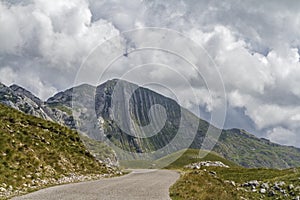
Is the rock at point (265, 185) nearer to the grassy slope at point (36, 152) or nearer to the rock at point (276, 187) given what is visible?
the rock at point (276, 187)

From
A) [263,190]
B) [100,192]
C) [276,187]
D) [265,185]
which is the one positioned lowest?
[263,190]

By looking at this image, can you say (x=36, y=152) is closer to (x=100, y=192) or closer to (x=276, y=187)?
(x=100, y=192)

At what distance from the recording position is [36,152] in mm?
41312

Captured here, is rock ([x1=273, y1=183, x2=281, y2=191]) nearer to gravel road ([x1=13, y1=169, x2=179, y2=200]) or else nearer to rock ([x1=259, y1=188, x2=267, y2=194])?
rock ([x1=259, y1=188, x2=267, y2=194])

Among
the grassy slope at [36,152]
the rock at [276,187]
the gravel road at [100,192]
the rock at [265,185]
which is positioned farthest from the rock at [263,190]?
the grassy slope at [36,152]

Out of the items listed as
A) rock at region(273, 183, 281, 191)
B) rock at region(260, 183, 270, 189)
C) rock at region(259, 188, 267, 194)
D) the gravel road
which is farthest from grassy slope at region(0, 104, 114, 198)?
rock at region(273, 183, 281, 191)

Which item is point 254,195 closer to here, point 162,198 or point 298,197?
point 298,197

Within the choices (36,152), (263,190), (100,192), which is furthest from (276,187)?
(36,152)

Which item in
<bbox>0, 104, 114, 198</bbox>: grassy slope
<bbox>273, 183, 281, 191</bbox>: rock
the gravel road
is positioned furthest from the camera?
<bbox>273, 183, 281, 191</bbox>: rock

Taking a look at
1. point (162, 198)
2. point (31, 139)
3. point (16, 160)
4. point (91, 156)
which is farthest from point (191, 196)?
point (91, 156)

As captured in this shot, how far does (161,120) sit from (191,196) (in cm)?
1516

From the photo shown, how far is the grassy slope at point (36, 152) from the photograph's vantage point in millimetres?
33188

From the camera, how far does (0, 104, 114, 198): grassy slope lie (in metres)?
33.2

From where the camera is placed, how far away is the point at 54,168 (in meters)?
40.7
